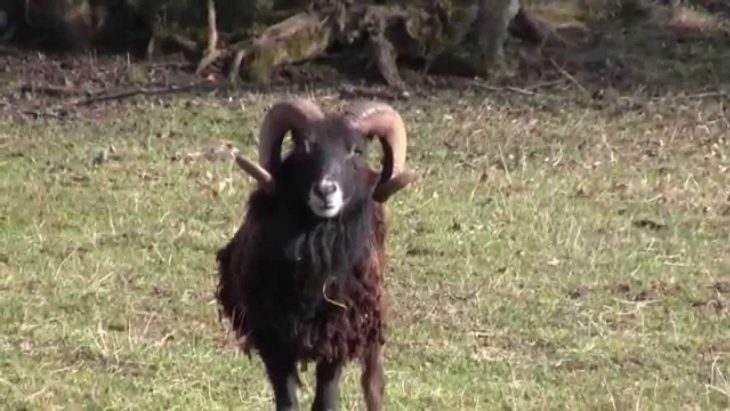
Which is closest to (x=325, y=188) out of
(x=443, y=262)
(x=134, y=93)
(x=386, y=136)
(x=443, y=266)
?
(x=386, y=136)

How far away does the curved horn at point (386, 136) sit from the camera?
8.44 metres

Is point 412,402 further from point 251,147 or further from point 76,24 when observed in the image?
point 76,24

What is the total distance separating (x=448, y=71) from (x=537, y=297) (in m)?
10.1

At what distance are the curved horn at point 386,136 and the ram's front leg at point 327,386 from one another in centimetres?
80

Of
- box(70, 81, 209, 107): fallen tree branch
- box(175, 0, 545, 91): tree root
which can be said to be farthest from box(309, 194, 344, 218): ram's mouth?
box(175, 0, 545, 91): tree root

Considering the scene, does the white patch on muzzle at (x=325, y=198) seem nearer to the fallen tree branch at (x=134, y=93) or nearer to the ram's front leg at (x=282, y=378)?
the ram's front leg at (x=282, y=378)

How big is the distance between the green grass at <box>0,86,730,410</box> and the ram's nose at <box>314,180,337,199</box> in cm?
127

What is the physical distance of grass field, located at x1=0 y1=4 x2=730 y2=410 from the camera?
29.8 feet

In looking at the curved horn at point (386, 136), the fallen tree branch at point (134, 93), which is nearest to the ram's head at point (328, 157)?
the curved horn at point (386, 136)

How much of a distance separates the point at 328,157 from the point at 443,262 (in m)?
3.72

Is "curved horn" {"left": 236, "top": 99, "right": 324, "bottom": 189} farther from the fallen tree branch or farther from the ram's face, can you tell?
the fallen tree branch

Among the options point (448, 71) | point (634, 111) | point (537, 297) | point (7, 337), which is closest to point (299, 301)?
point (7, 337)

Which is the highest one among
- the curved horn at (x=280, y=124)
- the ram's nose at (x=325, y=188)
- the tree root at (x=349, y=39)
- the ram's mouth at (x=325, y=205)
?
the curved horn at (x=280, y=124)

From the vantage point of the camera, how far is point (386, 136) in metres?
8.61
